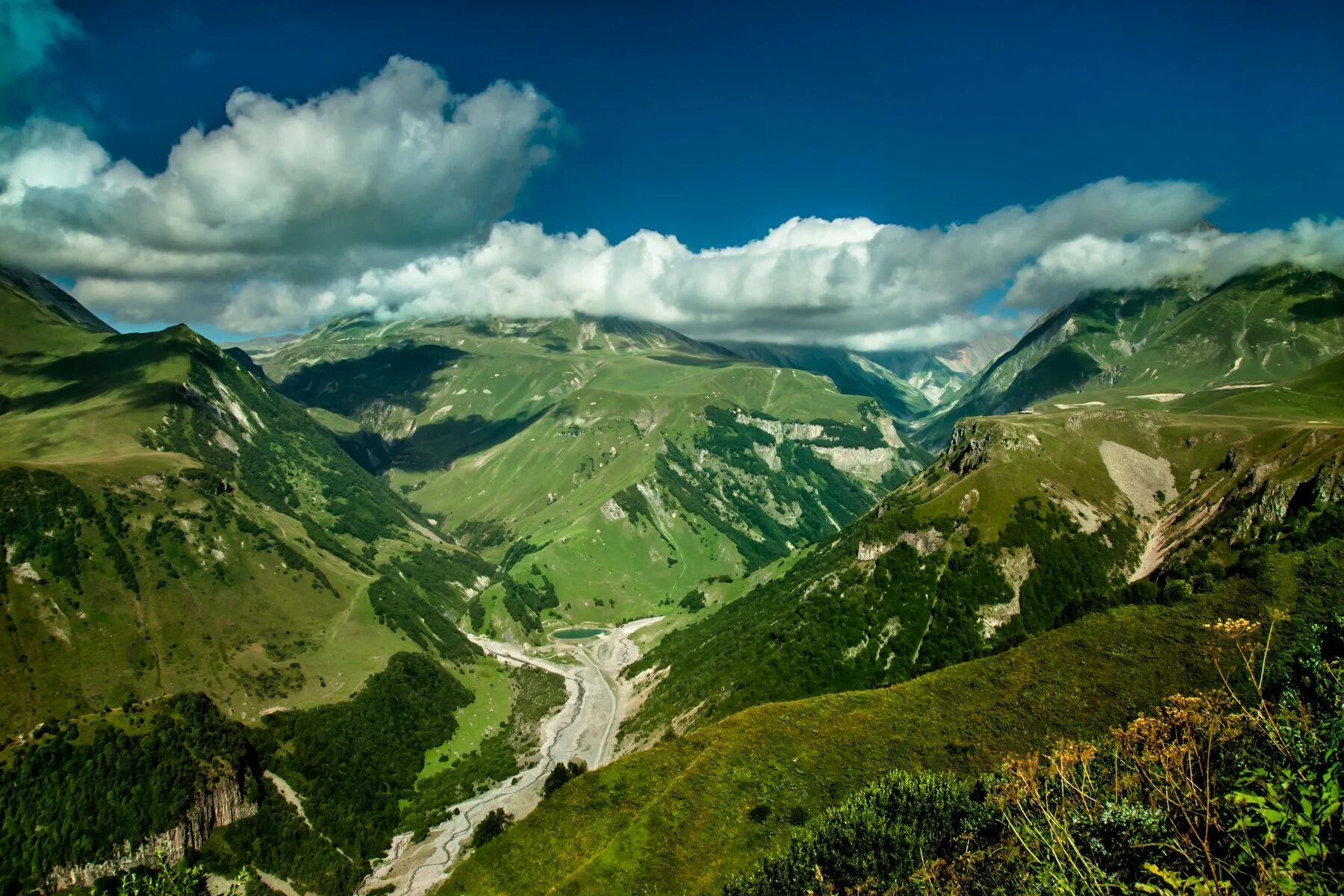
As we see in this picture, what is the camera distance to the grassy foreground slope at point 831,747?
8231 centimetres

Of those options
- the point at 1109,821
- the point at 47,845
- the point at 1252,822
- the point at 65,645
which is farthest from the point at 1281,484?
the point at 65,645

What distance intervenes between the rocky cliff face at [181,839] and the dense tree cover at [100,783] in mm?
1335

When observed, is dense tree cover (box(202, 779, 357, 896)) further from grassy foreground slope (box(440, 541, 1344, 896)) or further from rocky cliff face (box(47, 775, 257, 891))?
grassy foreground slope (box(440, 541, 1344, 896))

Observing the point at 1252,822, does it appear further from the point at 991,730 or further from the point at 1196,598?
the point at 1196,598

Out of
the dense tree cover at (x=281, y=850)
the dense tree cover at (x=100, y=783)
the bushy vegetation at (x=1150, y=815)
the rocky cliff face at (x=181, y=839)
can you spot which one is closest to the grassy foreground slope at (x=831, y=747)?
the bushy vegetation at (x=1150, y=815)

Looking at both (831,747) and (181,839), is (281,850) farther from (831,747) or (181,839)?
(831,747)

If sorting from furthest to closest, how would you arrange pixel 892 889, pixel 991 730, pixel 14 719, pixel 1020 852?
pixel 14 719
pixel 991 730
pixel 892 889
pixel 1020 852

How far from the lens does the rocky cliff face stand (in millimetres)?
138375

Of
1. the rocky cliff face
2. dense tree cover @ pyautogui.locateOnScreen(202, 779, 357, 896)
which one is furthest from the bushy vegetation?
dense tree cover @ pyautogui.locateOnScreen(202, 779, 357, 896)

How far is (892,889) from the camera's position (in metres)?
45.3

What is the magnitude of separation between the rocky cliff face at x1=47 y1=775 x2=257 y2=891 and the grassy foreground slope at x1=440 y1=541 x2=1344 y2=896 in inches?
3606

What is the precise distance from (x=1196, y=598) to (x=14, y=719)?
806 feet

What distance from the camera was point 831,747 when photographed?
3799 inches

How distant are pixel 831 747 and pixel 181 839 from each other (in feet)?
478
